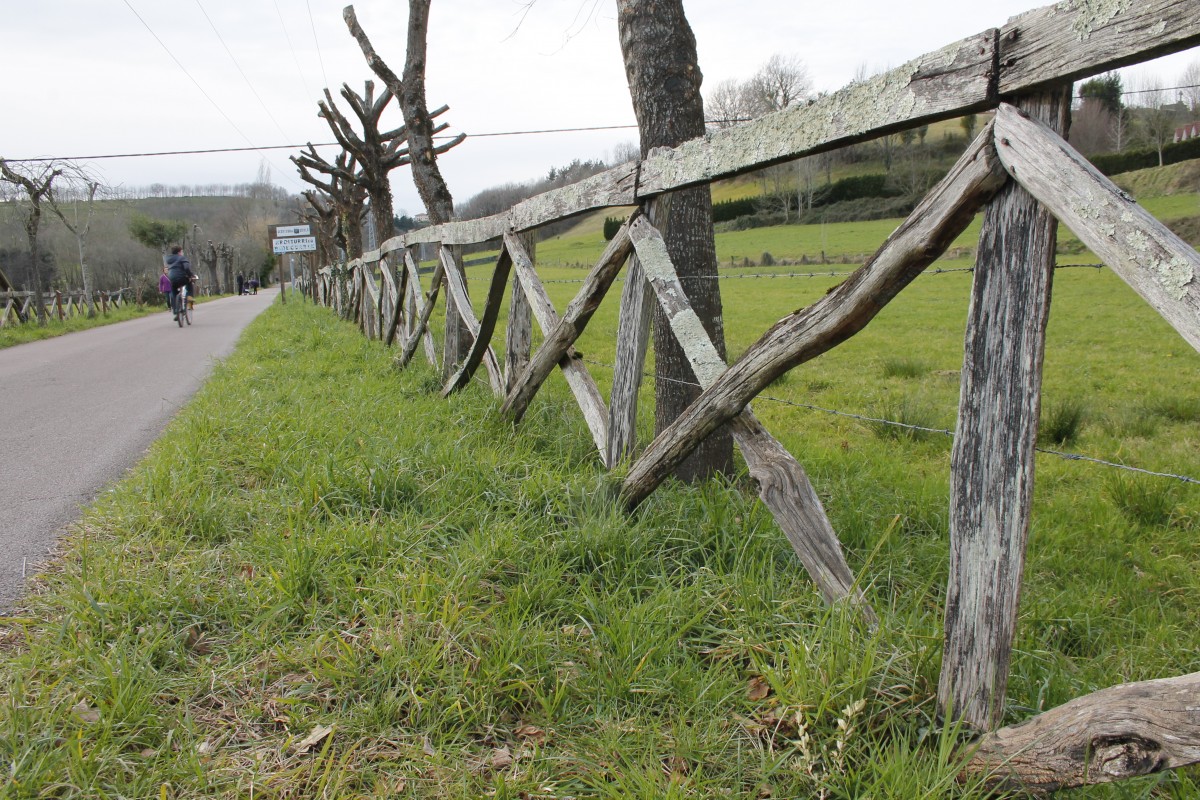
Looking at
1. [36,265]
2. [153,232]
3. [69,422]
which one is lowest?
[69,422]

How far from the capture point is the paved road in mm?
3357

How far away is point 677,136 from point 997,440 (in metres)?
2.64

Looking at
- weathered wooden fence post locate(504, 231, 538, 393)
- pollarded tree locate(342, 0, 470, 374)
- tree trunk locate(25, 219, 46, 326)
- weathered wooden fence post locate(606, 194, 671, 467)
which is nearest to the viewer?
weathered wooden fence post locate(606, 194, 671, 467)

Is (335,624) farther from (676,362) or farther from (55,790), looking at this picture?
(676,362)

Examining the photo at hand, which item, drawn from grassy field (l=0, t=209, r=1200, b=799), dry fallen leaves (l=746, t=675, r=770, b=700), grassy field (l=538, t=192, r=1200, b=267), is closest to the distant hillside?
grassy field (l=538, t=192, r=1200, b=267)

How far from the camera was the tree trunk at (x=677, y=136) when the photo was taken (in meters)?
3.67

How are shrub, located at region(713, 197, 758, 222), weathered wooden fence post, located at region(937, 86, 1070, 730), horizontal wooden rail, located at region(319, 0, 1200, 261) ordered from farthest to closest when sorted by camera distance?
shrub, located at region(713, 197, 758, 222)
weathered wooden fence post, located at region(937, 86, 1070, 730)
horizontal wooden rail, located at region(319, 0, 1200, 261)

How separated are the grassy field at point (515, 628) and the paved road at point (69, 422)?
27 centimetres

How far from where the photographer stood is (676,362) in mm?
3803

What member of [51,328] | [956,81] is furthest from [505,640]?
[51,328]

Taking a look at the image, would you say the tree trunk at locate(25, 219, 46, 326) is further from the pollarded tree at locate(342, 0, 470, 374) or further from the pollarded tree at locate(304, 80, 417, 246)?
the pollarded tree at locate(342, 0, 470, 374)

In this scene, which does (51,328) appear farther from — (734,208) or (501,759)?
(734,208)

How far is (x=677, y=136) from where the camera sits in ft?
12.2

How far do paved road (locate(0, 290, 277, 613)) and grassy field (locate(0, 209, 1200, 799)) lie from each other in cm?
27
